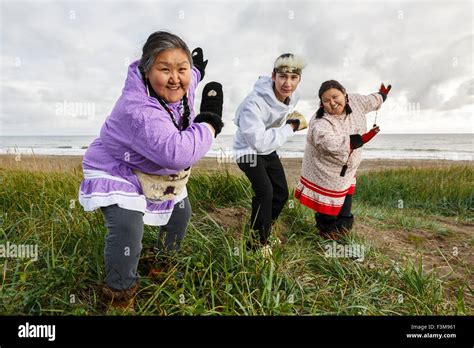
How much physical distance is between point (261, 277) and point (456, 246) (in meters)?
2.66

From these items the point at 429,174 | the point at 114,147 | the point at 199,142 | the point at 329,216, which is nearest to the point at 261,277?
the point at 199,142

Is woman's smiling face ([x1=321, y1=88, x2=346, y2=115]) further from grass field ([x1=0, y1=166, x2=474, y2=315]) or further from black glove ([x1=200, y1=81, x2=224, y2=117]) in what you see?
black glove ([x1=200, y1=81, x2=224, y2=117])

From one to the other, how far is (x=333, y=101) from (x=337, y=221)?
1.12m

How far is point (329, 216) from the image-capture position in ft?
11.9

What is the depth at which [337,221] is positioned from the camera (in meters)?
3.69

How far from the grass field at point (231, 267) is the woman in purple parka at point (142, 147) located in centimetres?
32

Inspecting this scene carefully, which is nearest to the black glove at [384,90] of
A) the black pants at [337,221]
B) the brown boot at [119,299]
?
the black pants at [337,221]

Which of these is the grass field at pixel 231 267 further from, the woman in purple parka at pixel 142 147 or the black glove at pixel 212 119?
the black glove at pixel 212 119

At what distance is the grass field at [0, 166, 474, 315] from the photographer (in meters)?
2.25

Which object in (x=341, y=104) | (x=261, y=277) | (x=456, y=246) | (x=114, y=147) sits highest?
(x=341, y=104)

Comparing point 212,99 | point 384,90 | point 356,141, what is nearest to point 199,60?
point 212,99

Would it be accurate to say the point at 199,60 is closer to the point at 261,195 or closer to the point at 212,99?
the point at 212,99

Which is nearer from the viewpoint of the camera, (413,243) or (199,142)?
(199,142)

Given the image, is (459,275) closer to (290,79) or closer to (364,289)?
(364,289)
